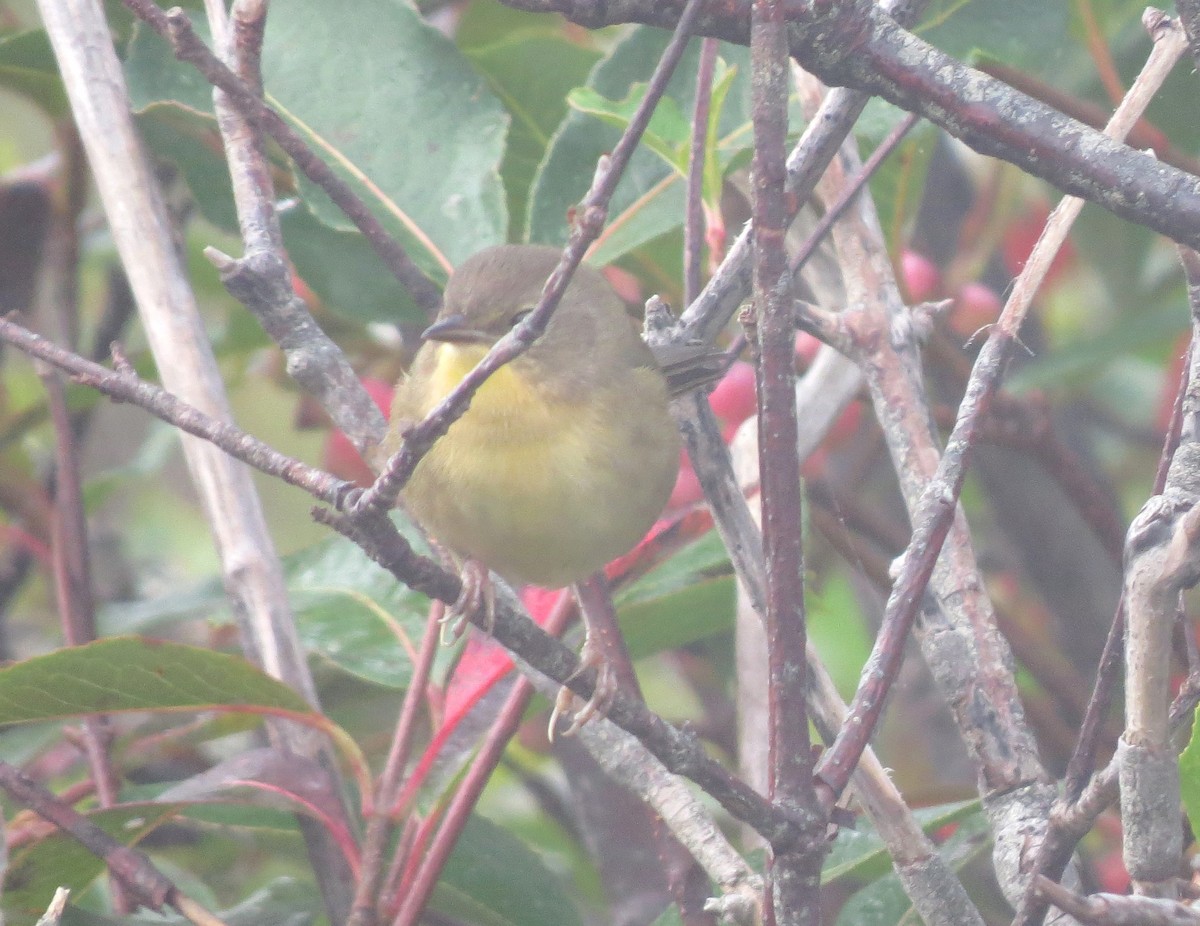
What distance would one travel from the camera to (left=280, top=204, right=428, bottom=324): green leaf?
94.0 inches

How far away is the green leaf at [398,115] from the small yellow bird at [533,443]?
311 mm

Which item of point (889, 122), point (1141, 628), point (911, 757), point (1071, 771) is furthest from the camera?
point (911, 757)

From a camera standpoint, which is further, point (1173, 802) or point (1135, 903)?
point (1173, 802)

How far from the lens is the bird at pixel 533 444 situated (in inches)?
66.9

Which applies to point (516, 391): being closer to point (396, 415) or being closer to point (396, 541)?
point (396, 415)

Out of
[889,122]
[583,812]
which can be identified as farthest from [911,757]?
[889,122]

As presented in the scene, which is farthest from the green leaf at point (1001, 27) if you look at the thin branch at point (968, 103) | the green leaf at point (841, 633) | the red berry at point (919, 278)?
the green leaf at point (841, 633)

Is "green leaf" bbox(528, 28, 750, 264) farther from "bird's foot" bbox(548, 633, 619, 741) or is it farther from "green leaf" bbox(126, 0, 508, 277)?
"bird's foot" bbox(548, 633, 619, 741)

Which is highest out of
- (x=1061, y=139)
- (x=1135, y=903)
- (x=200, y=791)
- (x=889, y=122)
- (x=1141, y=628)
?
(x=889, y=122)

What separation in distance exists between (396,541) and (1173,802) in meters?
0.57

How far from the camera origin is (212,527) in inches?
72.4

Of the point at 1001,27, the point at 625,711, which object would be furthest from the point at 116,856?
the point at 1001,27

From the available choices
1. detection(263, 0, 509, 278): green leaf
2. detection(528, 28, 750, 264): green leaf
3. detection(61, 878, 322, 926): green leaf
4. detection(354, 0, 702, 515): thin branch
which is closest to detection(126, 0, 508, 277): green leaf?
detection(263, 0, 509, 278): green leaf

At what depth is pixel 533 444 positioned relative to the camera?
69.0 inches
